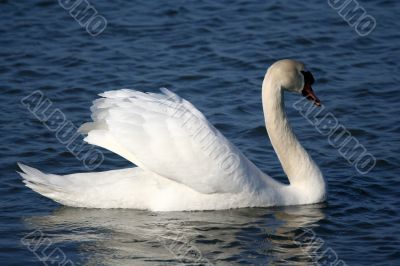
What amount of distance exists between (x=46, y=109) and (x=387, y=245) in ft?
17.3

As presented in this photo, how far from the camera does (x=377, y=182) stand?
1033 cm

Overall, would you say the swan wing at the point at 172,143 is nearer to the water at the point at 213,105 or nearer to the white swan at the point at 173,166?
the white swan at the point at 173,166

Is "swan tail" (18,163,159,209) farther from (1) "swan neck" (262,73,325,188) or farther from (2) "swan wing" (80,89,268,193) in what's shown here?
(1) "swan neck" (262,73,325,188)

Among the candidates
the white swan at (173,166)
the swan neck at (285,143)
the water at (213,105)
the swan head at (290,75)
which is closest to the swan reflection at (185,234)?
the water at (213,105)

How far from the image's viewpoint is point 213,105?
12.5m

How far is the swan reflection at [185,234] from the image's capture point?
8453 mm

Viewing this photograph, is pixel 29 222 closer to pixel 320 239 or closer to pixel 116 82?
pixel 320 239

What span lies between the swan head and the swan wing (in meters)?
0.94

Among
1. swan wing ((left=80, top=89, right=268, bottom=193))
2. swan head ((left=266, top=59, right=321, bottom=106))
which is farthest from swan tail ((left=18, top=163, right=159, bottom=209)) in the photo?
swan head ((left=266, top=59, right=321, bottom=106))

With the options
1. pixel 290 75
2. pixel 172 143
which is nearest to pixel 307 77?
pixel 290 75

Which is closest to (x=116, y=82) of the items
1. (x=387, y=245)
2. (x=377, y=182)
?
(x=377, y=182)

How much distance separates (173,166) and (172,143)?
224 millimetres

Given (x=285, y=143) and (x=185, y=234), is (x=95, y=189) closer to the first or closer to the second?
(x=185, y=234)

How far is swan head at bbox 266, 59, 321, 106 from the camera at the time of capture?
981 cm
